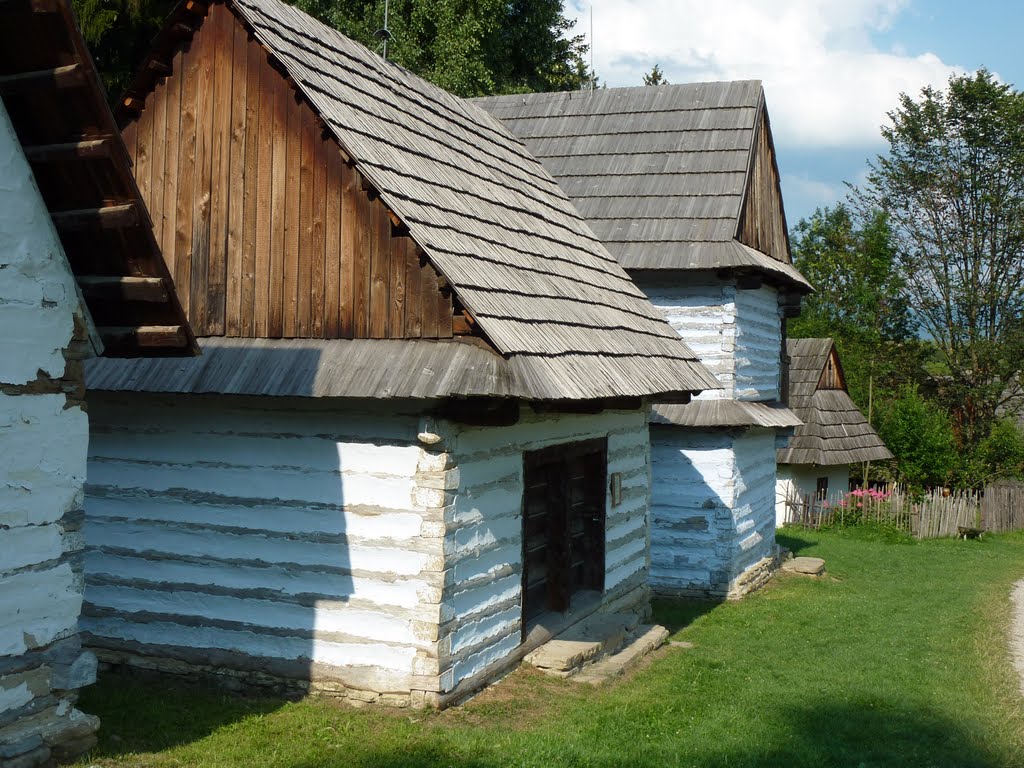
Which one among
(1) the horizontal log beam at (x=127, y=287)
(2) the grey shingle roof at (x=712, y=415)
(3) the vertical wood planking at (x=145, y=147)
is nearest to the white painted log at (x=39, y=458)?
(1) the horizontal log beam at (x=127, y=287)

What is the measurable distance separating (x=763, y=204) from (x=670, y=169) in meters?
1.55

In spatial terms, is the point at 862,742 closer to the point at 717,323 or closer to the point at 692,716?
the point at 692,716

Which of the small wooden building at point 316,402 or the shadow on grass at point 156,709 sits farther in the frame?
the small wooden building at point 316,402

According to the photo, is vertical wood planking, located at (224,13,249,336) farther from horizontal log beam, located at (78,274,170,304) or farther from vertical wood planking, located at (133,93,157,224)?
horizontal log beam, located at (78,274,170,304)

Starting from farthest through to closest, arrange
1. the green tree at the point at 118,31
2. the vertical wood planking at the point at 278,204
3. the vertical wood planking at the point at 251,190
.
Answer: the green tree at the point at 118,31 → the vertical wood planking at the point at 251,190 → the vertical wood planking at the point at 278,204

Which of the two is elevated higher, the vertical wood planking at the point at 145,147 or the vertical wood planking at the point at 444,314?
the vertical wood planking at the point at 145,147

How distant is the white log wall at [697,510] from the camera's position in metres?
13.2

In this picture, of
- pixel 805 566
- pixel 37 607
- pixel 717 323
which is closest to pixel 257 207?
pixel 37 607

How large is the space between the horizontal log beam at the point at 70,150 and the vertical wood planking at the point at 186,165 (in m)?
2.96

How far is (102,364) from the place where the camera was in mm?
7766

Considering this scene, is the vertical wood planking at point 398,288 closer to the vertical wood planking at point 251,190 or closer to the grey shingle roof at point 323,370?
the grey shingle roof at point 323,370

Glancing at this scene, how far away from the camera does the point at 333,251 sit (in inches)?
300

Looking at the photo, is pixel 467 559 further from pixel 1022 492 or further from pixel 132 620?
pixel 1022 492

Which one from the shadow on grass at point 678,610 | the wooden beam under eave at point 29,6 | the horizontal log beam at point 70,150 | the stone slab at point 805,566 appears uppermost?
the wooden beam under eave at point 29,6
